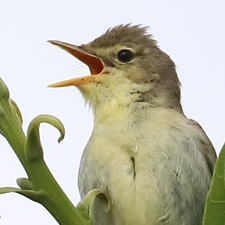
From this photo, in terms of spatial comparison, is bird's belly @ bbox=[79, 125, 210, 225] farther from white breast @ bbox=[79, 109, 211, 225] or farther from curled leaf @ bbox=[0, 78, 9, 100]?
curled leaf @ bbox=[0, 78, 9, 100]

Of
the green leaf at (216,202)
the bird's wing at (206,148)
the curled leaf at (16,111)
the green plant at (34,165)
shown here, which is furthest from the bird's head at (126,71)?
the green leaf at (216,202)

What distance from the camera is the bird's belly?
328 cm

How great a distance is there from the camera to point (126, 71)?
4.06 meters

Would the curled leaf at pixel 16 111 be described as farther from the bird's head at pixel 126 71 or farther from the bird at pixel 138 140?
the bird's head at pixel 126 71

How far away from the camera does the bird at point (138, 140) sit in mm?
3297

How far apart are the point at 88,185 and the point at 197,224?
2.37 ft

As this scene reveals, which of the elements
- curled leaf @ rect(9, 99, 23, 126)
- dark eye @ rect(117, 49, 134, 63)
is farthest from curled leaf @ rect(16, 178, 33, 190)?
dark eye @ rect(117, 49, 134, 63)

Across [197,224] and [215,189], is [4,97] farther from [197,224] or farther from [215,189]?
[197,224]

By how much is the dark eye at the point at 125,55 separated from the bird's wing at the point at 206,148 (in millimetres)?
684

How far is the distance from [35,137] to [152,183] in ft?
5.46

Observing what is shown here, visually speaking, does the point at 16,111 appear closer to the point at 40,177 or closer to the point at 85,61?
the point at 40,177

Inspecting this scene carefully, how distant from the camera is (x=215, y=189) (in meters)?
1.83

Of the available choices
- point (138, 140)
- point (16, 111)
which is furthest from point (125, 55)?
point (16, 111)

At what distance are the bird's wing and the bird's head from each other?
10.3 inches
